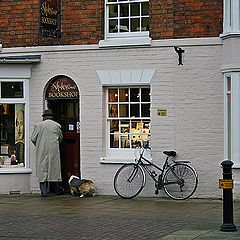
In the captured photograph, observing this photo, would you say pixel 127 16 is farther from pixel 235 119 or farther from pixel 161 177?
pixel 161 177

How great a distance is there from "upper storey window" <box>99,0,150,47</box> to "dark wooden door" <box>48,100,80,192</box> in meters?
1.94

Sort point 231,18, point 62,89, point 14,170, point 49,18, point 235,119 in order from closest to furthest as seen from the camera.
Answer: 1. point 235,119
2. point 231,18
3. point 49,18
4. point 62,89
5. point 14,170

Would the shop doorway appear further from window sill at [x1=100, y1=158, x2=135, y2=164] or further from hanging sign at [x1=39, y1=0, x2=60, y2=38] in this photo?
hanging sign at [x1=39, y1=0, x2=60, y2=38]

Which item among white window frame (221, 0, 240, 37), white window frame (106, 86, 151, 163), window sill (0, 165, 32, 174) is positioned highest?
white window frame (221, 0, 240, 37)

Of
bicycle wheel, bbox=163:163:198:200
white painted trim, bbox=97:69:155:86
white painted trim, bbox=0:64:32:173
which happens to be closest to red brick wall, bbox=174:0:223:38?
white painted trim, bbox=97:69:155:86

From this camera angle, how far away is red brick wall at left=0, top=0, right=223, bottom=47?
56.9ft

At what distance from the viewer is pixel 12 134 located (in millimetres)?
19391

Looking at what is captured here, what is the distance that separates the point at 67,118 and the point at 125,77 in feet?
6.84

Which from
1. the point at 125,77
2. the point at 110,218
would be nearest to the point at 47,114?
the point at 125,77

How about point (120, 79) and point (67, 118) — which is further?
point (67, 118)

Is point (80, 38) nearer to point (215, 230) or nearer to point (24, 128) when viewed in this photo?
point (24, 128)

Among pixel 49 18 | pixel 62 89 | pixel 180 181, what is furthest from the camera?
pixel 62 89

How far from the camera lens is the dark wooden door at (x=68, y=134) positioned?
743 inches

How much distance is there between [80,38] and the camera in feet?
61.0
